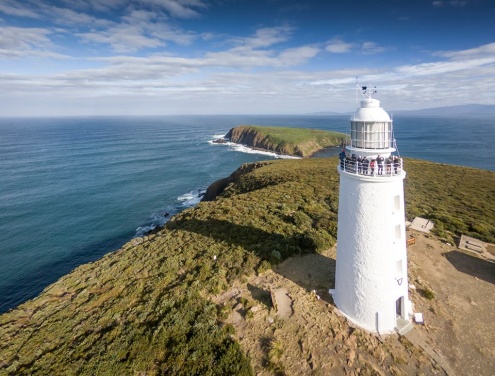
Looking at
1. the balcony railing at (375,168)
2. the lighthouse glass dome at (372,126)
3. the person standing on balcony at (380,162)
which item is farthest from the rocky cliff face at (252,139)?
the person standing on balcony at (380,162)

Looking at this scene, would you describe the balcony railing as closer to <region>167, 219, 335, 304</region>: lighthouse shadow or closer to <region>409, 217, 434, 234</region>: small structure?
<region>167, 219, 335, 304</region>: lighthouse shadow

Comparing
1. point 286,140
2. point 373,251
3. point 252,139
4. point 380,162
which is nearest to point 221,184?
point 373,251

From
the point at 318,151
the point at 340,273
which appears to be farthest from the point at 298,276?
the point at 318,151

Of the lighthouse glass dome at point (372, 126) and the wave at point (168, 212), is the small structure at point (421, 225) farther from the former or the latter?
the wave at point (168, 212)

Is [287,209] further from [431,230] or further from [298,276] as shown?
[431,230]

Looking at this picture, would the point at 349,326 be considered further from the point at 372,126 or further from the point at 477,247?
the point at 477,247

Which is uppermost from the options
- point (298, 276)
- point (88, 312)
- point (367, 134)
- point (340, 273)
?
point (367, 134)
